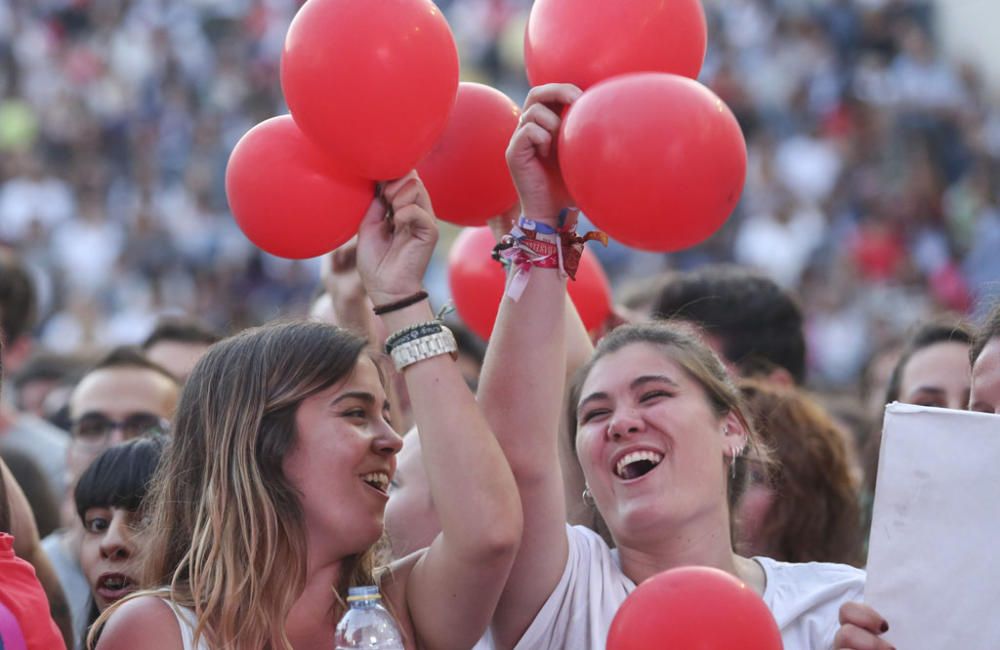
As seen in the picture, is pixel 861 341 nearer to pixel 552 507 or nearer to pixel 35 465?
pixel 35 465

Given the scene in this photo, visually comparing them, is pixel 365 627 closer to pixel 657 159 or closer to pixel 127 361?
pixel 657 159

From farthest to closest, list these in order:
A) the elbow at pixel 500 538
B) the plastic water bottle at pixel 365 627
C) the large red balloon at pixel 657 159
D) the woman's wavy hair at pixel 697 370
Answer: the woman's wavy hair at pixel 697 370
the elbow at pixel 500 538
the plastic water bottle at pixel 365 627
the large red balloon at pixel 657 159

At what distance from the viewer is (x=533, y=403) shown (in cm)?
275

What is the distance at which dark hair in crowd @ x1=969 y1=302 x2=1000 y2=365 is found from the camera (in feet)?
9.43

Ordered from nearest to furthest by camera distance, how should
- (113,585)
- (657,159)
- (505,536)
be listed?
(657,159)
(505,536)
(113,585)

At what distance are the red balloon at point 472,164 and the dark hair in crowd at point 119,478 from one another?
908mm

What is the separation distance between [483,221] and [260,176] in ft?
1.54

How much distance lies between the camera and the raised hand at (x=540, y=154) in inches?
102

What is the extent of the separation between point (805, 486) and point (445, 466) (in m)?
1.62

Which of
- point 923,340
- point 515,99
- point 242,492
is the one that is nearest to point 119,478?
point 242,492

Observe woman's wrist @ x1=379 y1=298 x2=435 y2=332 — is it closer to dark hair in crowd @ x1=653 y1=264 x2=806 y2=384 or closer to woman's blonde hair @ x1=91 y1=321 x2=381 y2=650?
woman's blonde hair @ x1=91 y1=321 x2=381 y2=650

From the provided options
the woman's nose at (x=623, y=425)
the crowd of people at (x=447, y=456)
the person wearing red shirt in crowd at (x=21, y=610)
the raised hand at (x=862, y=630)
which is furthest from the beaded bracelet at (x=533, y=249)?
the person wearing red shirt in crowd at (x=21, y=610)

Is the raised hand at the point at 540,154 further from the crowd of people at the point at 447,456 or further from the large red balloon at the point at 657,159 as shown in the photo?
the large red balloon at the point at 657,159

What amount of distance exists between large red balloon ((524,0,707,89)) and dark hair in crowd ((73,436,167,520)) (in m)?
1.28
